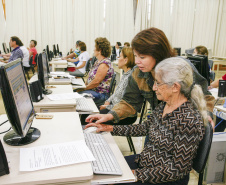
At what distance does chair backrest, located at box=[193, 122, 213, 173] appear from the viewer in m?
1.06

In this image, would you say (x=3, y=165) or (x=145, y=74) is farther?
(x=145, y=74)

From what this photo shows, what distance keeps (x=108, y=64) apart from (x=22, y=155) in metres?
2.22

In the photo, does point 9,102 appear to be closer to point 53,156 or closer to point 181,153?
Answer: point 53,156

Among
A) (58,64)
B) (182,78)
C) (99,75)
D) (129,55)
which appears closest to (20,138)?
(182,78)

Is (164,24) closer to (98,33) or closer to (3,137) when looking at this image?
(98,33)

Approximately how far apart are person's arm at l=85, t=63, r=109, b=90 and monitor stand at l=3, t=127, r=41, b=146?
186cm

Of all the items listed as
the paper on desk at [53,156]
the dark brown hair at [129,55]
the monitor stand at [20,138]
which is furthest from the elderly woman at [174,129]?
the dark brown hair at [129,55]

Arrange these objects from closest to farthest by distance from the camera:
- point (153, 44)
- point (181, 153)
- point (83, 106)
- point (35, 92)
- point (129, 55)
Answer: point (181, 153) → point (153, 44) → point (35, 92) → point (83, 106) → point (129, 55)

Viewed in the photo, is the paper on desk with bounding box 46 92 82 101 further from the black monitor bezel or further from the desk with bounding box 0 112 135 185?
the black monitor bezel

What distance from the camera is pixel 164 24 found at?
8.97m

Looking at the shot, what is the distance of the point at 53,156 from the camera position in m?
0.97

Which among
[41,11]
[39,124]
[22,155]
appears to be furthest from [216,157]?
[41,11]

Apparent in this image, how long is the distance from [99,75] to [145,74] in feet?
4.80

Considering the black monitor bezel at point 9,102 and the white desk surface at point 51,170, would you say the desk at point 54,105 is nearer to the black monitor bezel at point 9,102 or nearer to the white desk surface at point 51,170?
the white desk surface at point 51,170
